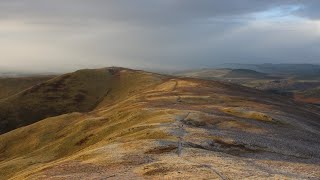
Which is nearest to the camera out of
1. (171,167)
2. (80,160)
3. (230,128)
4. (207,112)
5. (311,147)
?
(171,167)

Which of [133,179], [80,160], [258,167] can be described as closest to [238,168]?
[258,167]

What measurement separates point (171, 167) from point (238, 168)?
8245mm

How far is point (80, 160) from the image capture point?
6203cm

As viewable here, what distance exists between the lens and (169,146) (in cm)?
6681

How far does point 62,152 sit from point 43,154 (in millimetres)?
4379

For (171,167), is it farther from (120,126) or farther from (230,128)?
(120,126)

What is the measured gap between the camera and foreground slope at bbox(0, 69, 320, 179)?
53.0m

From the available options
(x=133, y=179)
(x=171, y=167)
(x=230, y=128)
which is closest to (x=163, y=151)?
(x=171, y=167)

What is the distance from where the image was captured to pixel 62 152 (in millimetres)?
95000

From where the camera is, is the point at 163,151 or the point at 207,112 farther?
the point at 207,112

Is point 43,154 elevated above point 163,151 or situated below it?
below

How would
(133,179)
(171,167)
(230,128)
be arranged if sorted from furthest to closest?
(230,128), (171,167), (133,179)

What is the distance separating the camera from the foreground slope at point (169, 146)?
52969 millimetres

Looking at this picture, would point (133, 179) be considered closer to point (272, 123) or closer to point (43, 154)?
point (43, 154)
